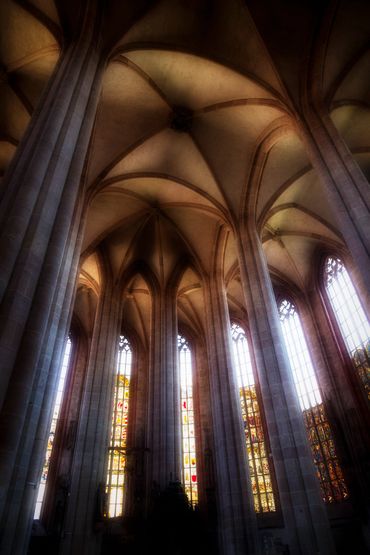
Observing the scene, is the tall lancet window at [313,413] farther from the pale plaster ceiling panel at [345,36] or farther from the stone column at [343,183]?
the pale plaster ceiling panel at [345,36]

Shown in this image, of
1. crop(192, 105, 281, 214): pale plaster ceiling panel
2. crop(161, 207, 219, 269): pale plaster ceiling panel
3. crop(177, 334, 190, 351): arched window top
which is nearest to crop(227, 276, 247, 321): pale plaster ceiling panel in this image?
crop(177, 334, 190, 351): arched window top

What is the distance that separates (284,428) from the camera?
32.0 feet

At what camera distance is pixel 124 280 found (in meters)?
17.9

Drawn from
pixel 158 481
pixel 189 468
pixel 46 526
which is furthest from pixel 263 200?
pixel 46 526

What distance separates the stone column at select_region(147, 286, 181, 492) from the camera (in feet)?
42.3

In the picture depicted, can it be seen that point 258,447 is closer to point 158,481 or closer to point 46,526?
point 158,481

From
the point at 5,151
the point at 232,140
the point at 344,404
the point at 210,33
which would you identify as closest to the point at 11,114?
the point at 5,151

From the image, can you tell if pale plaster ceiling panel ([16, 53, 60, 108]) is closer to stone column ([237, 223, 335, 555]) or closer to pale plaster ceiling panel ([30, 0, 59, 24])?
pale plaster ceiling panel ([30, 0, 59, 24])

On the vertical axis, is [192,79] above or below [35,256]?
above

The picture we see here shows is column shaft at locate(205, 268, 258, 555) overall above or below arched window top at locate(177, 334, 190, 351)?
below

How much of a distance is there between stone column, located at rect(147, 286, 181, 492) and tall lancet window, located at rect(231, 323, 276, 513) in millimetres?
3743

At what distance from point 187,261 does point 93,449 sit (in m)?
9.57

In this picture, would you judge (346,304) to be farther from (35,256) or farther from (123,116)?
(35,256)

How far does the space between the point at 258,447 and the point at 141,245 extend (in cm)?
1093
